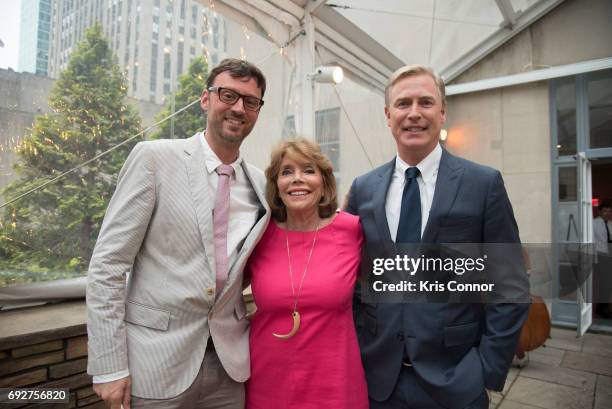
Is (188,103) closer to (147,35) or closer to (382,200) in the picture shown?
(147,35)

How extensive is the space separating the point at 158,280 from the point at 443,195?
1.03 meters

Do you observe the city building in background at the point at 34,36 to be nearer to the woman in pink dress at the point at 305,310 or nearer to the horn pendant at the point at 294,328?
the woman in pink dress at the point at 305,310

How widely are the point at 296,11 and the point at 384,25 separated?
1.54 metres

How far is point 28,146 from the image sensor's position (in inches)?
74.2

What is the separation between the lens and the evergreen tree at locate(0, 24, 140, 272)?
1.86 metres

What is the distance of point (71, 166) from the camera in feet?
6.73

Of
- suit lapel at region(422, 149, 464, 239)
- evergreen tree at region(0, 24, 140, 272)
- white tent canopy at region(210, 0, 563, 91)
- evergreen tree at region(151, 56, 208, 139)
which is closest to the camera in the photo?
suit lapel at region(422, 149, 464, 239)

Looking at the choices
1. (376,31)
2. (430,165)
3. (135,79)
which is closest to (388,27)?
(376,31)

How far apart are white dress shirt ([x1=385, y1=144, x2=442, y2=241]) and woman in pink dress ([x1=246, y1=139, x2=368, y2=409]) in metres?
0.22

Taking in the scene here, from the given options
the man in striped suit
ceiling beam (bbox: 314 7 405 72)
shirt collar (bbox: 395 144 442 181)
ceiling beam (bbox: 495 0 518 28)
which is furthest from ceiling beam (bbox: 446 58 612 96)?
the man in striped suit

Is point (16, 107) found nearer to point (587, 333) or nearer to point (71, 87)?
point (71, 87)

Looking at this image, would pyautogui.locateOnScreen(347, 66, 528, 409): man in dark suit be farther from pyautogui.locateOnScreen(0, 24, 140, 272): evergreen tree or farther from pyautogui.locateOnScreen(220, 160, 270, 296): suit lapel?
pyautogui.locateOnScreen(0, 24, 140, 272): evergreen tree

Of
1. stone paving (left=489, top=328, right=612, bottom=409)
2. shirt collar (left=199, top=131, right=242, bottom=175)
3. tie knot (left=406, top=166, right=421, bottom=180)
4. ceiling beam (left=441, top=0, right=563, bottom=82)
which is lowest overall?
stone paving (left=489, top=328, right=612, bottom=409)

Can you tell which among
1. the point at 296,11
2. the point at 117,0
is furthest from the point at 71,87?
the point at 296,11
